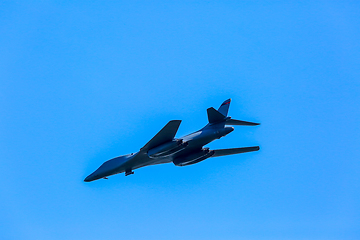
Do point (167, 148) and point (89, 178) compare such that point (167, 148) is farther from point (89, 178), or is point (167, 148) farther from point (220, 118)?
point (89, 178)

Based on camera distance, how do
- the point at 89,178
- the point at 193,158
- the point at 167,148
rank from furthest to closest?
the point at 89,178, the point at 193,158, the point at 167,148

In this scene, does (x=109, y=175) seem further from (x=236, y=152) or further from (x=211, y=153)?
(x=236, y=152)

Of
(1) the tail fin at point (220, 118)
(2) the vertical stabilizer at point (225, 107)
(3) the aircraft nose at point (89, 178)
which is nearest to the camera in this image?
(1) the tail fin at point (220, 118)

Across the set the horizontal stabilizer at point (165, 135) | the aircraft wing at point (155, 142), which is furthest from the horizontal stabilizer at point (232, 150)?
the horizontal stabilizer at point (165, 135)

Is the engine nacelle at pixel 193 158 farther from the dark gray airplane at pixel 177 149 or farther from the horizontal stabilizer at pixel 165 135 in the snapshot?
the horizontal stabilizer at pixel 165 135

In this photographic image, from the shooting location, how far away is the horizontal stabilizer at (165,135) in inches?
828

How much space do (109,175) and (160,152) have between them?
641cm

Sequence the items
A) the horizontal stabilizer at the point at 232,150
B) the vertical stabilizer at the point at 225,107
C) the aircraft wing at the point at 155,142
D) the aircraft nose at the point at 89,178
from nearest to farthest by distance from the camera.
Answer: the aircraft wing at the point at 155,142
the vertical stabilizer at the point at 225,107
the aircraft nose at the point at 89,178
the horizontal stabilizer at the point at 232,150

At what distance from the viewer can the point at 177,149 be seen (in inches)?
922

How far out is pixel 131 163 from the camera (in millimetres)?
25828

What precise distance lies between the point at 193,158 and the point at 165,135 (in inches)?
211

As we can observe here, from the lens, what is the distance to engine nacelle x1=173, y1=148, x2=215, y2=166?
26.6m

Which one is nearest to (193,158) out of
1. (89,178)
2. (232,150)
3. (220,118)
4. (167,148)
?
(232,150)

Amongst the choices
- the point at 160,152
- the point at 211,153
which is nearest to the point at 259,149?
the point at 211,153
